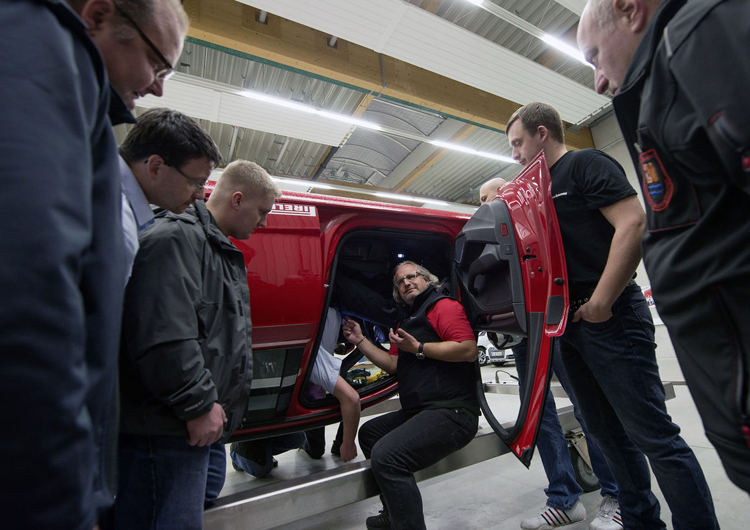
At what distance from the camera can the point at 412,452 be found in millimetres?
1557

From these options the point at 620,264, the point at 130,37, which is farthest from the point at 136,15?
the point at 620,264

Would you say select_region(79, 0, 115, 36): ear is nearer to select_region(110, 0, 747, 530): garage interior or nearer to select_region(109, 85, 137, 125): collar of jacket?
select_region(109, 85, 137, 125): collar of jacket

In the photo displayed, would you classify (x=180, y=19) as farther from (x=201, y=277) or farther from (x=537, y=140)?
(x=537, y=140)

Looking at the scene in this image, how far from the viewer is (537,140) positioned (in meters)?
1.54

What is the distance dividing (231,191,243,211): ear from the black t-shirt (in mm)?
1269

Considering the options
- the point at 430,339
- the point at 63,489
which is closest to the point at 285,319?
the point at 430,339

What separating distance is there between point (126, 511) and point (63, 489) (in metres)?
0.84

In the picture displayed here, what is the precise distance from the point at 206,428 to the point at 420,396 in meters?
1.09

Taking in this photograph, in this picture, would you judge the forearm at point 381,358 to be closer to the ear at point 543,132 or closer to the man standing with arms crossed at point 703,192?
the ear at point 543,132

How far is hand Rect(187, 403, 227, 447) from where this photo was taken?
38.2 inches

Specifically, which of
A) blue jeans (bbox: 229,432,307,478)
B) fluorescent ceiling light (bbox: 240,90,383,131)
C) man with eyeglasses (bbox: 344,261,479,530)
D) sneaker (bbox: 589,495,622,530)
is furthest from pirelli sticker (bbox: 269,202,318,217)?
fluorescent ceiling light (bbox: 240,90,383,131)

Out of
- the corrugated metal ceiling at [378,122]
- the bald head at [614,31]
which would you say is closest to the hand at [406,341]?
the bald head at [614,31]

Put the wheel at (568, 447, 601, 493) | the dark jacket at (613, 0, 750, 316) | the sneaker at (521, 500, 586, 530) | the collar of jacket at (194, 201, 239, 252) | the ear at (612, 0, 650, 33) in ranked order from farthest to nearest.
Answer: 1. the wheel at (568, 447, 601, 493)
2. the sneaker at (521, 500, 586, 530)
3. the collar of jacket at (194, 201, 239, 252)
4. the ear at (612, 0, 650, 33)
5. the dark jacket at (613, 0, 750, 316)

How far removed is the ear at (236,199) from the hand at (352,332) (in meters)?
1.17
